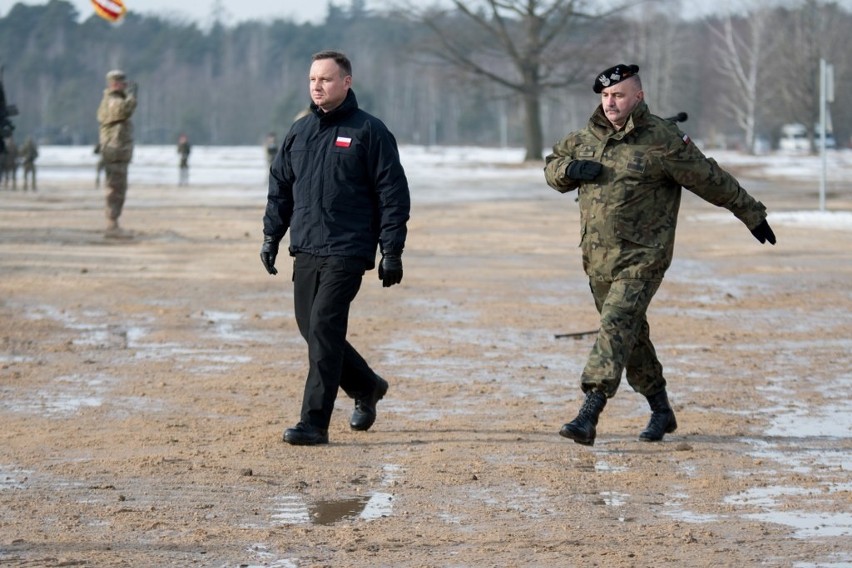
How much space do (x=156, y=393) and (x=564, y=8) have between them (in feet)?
174

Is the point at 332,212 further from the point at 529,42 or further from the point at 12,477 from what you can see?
the point at 529,42

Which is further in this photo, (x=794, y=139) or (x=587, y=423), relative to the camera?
(x=794, y=139)

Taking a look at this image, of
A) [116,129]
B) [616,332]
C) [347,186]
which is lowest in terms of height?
[616,332]

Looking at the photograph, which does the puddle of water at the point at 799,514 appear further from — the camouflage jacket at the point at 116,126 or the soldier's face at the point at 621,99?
the camouflage jacket at the point at 116,126

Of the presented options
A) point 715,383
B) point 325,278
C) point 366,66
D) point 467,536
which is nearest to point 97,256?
point 715,383

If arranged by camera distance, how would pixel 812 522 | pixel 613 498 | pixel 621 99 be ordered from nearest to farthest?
pixel 812 522
pixel 613 498
pixel 621 99

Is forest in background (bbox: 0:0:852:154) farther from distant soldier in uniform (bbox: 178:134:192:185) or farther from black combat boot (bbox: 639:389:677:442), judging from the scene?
black combat boot (bbox: 639:389:677:442)

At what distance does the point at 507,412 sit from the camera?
8.52 meters

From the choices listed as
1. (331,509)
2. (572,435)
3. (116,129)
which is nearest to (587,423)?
(572,435)

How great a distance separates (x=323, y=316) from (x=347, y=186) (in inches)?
23.7

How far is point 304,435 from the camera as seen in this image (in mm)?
7430

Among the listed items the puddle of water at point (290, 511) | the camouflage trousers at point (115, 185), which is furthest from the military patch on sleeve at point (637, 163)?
the camouflage trousers at point (115, 185)

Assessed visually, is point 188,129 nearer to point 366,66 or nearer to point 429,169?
point 366,66

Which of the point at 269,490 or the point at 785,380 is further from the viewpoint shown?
the point at 785,380
